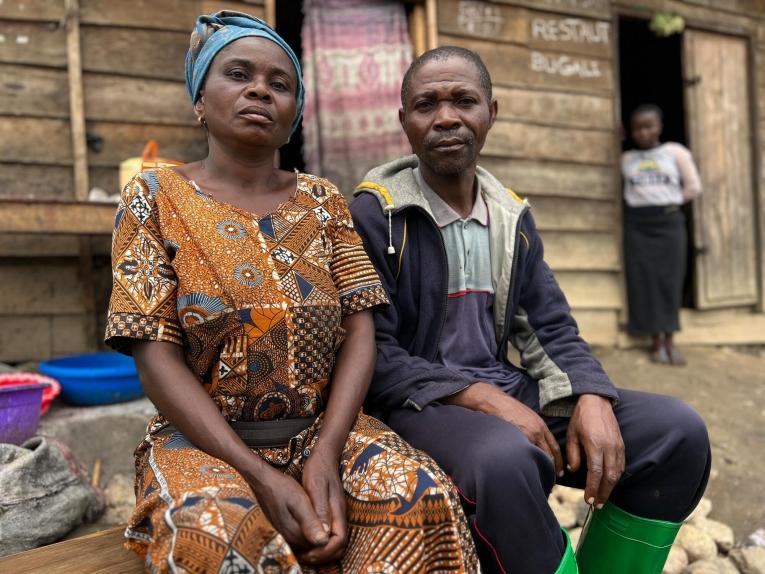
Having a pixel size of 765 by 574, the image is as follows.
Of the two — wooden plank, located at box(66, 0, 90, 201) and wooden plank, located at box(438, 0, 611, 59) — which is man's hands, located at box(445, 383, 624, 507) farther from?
wooden plank, located at box(438, 0, 611, 59)

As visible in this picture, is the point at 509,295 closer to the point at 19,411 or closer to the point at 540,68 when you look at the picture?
the point at 19,411

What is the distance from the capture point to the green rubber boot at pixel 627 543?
169 centimetres

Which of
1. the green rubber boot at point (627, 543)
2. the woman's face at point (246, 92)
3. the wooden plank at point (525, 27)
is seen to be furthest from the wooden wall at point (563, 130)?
the green rubber boot at point (627, 543)

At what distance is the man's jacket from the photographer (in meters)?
1.75

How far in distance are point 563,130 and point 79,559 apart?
459 centimetres

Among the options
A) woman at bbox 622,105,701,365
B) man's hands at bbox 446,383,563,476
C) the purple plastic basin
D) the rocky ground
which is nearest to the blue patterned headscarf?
man's hands at bbox 446,383,563,476

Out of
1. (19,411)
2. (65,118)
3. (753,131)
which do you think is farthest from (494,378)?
(753,131)

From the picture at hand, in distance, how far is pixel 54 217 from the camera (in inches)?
115

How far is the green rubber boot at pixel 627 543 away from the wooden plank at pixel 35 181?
311cm

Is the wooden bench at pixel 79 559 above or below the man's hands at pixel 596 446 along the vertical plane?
below

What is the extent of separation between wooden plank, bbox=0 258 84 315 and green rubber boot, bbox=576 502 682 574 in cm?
307

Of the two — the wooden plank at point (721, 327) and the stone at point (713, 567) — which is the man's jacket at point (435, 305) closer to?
the stone at point (713, 567)

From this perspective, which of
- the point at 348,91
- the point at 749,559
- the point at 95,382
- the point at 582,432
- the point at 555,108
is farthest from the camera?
the point at 555,108

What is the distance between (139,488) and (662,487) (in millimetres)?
1318
